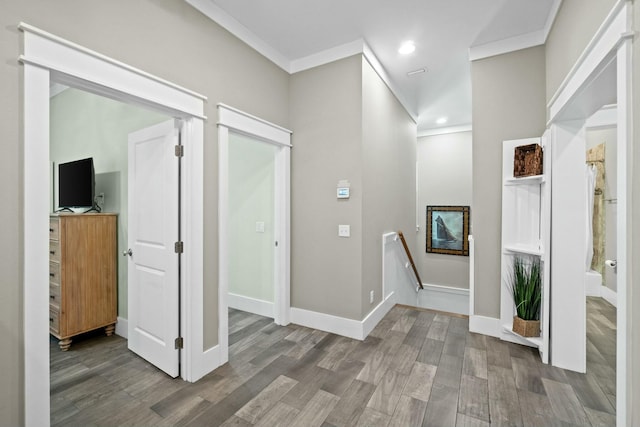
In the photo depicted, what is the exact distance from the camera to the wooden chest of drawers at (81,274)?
2559 mm

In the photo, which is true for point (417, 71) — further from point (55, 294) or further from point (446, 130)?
point (55, 294)

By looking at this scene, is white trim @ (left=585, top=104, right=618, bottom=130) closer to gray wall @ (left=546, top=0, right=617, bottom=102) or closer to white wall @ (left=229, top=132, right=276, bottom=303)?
gray wall @ (left=546, top=0, right=617, bottom=102)

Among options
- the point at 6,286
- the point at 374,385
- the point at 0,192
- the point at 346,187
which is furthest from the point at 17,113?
the point at 374,385

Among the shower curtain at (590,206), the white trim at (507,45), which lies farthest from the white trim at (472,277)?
the shower curtain at (590,206)

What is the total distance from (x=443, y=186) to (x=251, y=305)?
4.45 metres

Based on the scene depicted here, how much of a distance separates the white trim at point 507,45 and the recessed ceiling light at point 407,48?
62 cm

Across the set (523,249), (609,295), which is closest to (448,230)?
(609,295)

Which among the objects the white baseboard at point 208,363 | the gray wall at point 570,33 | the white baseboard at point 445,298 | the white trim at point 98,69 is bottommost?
the white baseboard at point 445,298

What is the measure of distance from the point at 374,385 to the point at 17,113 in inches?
105

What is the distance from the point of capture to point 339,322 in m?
2.89

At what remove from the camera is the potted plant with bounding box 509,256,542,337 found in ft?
8.07

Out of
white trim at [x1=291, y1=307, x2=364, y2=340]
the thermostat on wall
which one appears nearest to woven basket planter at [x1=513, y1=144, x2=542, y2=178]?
the thermostat on wall

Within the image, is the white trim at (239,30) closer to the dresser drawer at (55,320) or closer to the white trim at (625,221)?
the white trim at (625,221)

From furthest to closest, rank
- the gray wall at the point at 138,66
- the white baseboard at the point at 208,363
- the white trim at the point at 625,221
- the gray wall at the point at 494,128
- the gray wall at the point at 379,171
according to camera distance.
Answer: the gray wall at the point at 379,171
the gray wall at the point at 494,128
the white baseboard at the point at 208,363
the gray wall at the point at 138,66
the white trim at the point at 625,221
